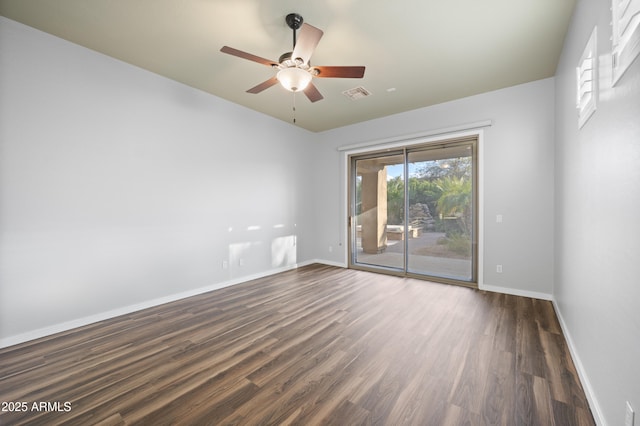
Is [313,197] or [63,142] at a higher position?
[63,142]

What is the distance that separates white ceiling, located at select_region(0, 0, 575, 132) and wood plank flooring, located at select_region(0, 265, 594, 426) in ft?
9.55

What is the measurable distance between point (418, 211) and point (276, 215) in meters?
2.60

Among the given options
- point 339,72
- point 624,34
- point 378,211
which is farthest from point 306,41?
point 378,211

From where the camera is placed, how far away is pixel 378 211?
5.15 m

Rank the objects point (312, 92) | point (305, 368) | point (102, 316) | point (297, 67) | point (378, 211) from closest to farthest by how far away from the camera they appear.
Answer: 1. point (305, 368)
2. point (297, 67)
3. point (312, 92)
4. point (102, 316)
5. point (378, 211)

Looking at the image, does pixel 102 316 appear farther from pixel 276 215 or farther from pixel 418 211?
pixel 418 211

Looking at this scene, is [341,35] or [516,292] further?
[516,292]

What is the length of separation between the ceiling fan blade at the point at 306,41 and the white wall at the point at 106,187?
225cm

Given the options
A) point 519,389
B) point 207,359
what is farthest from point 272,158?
point 519,389

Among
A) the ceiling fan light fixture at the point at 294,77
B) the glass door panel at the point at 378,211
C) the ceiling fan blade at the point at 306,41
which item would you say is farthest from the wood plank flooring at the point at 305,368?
the ceiling fan blade at the point at 306,41

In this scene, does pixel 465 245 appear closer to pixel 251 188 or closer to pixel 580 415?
pixel 580 415

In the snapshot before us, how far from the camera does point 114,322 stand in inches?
112

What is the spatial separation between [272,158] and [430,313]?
3.64m

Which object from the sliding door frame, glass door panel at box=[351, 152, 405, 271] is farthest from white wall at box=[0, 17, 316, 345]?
glass door panel at box=[351, 152, 405, 271]
